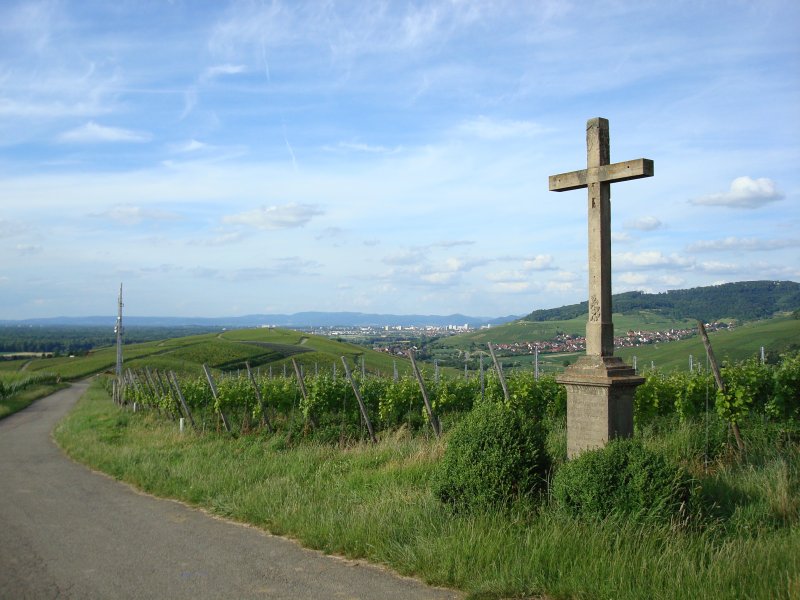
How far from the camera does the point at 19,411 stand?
35094 mm

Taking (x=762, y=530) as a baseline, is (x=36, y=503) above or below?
below

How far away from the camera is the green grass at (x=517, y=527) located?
4734mm

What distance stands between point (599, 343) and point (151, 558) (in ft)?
15.9

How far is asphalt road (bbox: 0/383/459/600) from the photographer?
216 inches

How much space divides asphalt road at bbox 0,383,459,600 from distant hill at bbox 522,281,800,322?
126 feet

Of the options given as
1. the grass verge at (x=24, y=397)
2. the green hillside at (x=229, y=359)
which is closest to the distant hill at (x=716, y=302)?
the green hillside at (x=229, y=359)

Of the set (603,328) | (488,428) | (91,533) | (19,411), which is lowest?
(19,411)

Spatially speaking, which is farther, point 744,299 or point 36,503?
point 744,299

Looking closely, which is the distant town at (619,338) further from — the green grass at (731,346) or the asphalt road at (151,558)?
the asphalt road at (151,558)

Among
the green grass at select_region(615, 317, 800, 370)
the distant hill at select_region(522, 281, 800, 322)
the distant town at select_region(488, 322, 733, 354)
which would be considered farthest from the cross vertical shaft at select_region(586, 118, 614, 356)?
the distant hill at select_region(522, 281, 800, 322)

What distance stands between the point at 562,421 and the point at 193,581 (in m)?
8.03

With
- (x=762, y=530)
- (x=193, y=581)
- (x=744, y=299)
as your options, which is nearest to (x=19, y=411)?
(x=193, y=581)

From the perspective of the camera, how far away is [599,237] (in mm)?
7430

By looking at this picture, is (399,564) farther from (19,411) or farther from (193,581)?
(19,411)
